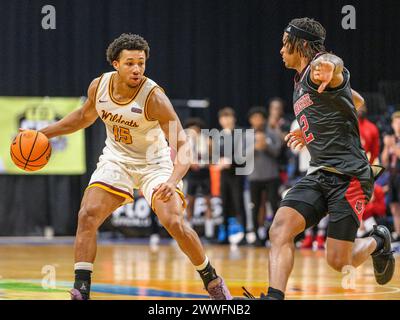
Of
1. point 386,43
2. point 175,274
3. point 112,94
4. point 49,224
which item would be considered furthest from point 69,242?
point 112,94

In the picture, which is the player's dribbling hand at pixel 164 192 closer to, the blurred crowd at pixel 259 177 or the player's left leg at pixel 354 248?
the player's left leg at pixel 354 248

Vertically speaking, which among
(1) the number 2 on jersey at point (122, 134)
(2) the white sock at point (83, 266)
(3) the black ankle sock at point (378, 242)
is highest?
(1) the number 2 on jersey at point (122, 134)

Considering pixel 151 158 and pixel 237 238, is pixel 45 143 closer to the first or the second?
pixel 151 158

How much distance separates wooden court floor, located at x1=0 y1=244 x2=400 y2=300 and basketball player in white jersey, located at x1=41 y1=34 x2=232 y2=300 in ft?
2.26

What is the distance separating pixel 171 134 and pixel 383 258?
188cm

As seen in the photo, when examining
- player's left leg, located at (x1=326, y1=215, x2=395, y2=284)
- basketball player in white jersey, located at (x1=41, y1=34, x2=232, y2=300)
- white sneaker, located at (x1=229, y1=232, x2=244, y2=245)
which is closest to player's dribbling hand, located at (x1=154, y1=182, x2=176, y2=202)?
basketball player in white jersey, located at (x1=41, y1=34, x2=232, y2=300)

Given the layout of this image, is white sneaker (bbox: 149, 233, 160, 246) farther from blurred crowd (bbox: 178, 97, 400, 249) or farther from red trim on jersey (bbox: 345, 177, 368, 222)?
red trim on jersey (bbox: 345, 177, 368, 222)

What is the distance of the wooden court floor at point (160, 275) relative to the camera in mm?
6969

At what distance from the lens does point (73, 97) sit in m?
13.4

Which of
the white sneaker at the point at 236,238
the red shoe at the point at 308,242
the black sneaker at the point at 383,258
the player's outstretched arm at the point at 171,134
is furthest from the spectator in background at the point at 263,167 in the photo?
the player's outstretched arm at the point at 171,134

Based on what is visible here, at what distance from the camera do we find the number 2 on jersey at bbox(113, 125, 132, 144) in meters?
6.36

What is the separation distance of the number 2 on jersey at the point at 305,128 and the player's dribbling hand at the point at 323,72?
0.42 m

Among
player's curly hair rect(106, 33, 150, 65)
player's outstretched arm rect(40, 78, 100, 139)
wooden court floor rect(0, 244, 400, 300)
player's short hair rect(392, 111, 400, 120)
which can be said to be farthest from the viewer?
player's short hair rect(392, 111, 400, 120)

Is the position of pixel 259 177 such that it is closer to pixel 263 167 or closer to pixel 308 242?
pixel 263 167
